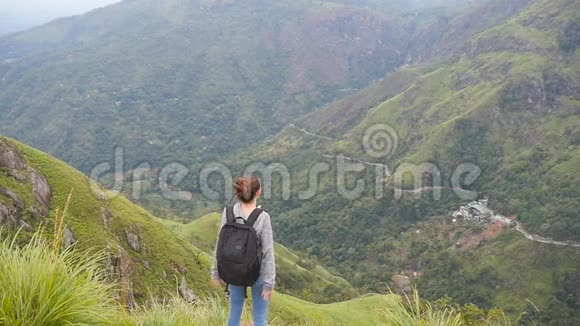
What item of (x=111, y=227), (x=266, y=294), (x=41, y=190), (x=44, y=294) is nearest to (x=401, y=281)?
(x=111, y=227)

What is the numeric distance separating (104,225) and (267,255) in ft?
70.4

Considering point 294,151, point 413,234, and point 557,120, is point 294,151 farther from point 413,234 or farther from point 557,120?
point 557,120

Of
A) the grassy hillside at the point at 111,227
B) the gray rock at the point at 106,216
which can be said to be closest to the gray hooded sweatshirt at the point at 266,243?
the grassy hillside at the point at 111,227

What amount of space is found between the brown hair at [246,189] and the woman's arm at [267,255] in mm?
353

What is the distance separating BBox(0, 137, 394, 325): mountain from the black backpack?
12.3m

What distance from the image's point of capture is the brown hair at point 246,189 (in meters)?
7.30

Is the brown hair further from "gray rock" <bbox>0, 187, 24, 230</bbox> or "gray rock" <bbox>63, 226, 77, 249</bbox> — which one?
"gray rock" <bbox>63, 226, 77, 249</bbox>

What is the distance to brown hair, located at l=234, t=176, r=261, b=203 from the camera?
7301mm

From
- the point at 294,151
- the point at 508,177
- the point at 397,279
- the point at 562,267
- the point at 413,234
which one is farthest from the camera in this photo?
the point at 294,151

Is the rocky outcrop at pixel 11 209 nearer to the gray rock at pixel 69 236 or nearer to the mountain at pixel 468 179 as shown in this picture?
the gray rock at pixel 69 236

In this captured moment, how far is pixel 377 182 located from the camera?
150m

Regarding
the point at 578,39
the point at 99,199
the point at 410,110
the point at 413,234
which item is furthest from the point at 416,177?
the point at 99,199

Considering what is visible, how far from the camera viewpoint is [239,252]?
707 cm

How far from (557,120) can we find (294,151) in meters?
96.3
